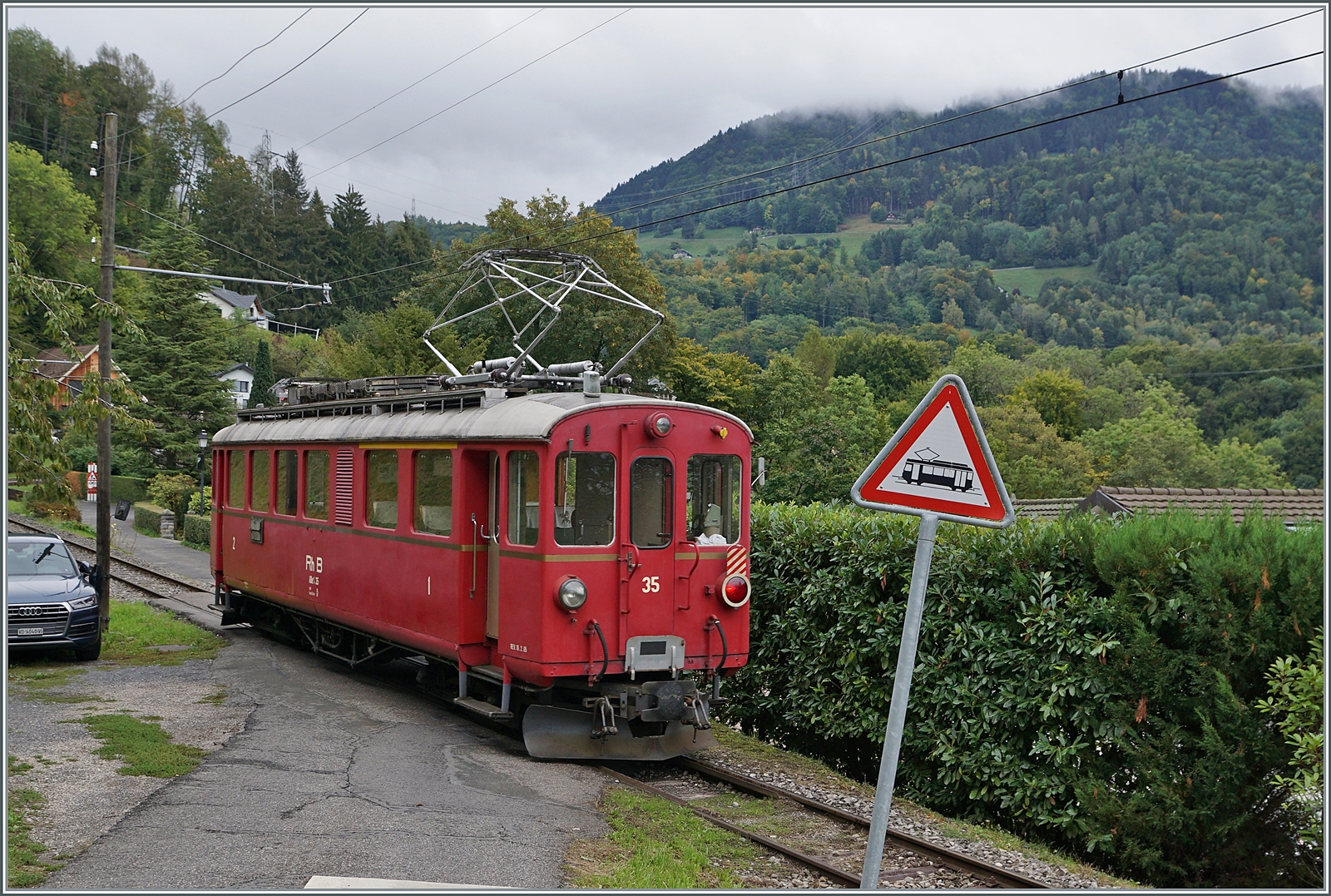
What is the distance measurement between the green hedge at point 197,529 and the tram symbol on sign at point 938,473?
33.9 metres

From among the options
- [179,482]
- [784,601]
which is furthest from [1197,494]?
[179,482]

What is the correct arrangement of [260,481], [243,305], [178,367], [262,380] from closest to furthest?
[260,481]
[178,367]
[262,380]
[243,305]

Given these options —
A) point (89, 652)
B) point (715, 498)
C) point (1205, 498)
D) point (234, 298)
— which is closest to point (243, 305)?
point (234, 298)

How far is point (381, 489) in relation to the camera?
40.4 feet

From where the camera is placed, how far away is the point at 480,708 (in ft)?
33.6

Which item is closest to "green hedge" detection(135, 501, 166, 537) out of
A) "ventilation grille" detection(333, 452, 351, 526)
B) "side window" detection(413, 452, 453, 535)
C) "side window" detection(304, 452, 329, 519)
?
"side window" detection(304, 452, 329, 519)

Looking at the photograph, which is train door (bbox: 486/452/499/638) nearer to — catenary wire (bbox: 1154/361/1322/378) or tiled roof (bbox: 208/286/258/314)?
catenary wire (bbox: 1154/361/1322/378)

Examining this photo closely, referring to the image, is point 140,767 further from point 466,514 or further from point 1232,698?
point 1232,698

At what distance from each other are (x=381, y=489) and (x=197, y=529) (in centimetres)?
2624

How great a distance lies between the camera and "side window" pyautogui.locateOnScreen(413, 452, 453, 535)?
10.9 meters

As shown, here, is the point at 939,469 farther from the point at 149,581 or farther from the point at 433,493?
the point at 149,581

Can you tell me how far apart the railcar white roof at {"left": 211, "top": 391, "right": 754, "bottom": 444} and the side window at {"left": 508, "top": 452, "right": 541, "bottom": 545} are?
243 millimetres

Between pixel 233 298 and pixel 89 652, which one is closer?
pixel 89 652

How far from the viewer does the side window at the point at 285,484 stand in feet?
48.5
